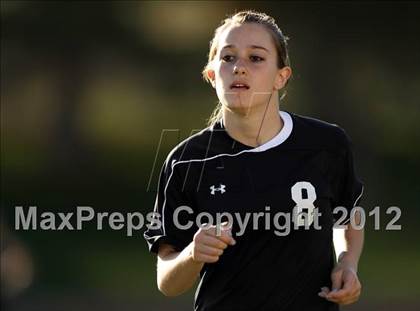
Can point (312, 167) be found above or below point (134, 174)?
above

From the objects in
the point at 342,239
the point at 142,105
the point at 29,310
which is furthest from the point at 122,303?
the point at 342,239

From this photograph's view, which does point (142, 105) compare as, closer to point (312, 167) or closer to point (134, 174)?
point (134, 174)

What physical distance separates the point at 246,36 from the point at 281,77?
0.17 m

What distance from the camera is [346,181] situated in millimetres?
2248

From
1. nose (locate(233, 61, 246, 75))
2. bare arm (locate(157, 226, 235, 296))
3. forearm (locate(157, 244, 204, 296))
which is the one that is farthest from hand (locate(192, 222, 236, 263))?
nose (locate(233, 61, 246, 75))

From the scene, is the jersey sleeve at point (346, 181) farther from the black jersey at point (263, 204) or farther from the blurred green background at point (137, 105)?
the blurred green background at point (137, 105)

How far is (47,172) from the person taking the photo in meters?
5.54

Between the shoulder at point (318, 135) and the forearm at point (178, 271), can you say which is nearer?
the forearm at point (178, 271)

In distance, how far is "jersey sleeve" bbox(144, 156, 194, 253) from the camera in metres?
2.15

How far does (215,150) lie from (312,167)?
0.27 meters

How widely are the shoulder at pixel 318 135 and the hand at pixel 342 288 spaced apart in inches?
14.0

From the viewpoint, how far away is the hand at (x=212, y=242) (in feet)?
5.87

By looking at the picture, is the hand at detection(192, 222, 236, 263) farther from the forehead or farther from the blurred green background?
the blurred green background

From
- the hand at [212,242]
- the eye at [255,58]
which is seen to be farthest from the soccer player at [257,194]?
the hand at [212,242]
